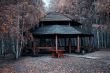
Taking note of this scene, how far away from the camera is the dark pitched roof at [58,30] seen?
28.6m

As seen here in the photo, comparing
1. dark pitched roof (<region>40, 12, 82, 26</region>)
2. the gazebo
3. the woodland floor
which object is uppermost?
dark pitched roof (<region>40, 12, 82, 26</region>)

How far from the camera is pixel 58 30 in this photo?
94.8 ft

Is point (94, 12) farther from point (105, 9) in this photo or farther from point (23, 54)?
point (23, 54)

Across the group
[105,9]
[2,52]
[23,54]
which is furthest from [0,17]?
[105,9]

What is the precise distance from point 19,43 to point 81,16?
51.4 feet

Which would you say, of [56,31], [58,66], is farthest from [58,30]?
[58,66]

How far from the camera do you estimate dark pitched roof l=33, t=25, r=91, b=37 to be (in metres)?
28.6

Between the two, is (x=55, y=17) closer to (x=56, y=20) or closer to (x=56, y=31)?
(x=56, y=20)

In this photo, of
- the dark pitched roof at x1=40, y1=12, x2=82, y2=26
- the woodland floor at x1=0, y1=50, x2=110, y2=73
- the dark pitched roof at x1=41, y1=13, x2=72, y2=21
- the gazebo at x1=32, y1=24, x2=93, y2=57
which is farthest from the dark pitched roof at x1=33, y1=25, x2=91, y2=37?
the woodland floor at x1=0, y1=50, x2=110, y2=73

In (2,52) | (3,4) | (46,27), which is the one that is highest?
(3,4)

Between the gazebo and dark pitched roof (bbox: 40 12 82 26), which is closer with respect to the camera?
the gazebo

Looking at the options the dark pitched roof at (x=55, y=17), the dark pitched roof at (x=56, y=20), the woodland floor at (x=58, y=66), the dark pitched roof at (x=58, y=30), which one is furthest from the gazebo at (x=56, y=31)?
the woodland floor at (x=58, y=66)

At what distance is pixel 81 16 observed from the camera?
4081cm

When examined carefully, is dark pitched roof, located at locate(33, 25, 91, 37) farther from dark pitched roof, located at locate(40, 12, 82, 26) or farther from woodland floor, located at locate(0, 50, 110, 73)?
woodland floor, located at locate(0, 50, 110, 73)
